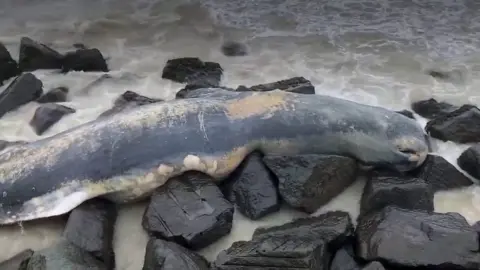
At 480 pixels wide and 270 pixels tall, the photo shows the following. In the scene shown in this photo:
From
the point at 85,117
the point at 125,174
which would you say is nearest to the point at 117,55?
the point at 85,117

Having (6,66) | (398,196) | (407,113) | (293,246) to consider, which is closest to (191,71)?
(6,66)

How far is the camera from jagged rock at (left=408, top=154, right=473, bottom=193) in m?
3.43

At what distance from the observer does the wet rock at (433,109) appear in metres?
4.12

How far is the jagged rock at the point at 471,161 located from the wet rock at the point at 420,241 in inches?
22.0

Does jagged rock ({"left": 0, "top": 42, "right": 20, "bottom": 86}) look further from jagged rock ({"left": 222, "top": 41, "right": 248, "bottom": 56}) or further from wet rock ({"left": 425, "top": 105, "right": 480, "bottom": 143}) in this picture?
wet rock ({"left": 425, "top": 105, "right": 480, "bottom": 143})

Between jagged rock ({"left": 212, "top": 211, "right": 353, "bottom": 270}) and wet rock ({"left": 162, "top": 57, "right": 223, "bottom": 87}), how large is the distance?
169 centimetres

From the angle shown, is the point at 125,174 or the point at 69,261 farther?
the point at 125,174

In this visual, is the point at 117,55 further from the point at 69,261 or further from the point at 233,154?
the point at 69,261

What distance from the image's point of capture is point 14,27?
5473mm

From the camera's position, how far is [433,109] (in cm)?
414

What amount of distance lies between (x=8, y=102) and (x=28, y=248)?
53.8 inches

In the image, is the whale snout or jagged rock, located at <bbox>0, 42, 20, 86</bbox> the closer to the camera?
the whale snout

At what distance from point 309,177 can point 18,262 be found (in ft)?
4.83

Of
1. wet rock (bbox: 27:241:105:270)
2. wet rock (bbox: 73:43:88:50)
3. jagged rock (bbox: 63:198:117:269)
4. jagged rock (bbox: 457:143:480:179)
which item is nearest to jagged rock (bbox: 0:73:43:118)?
wet rock (bbox: 73:43:88:50)
